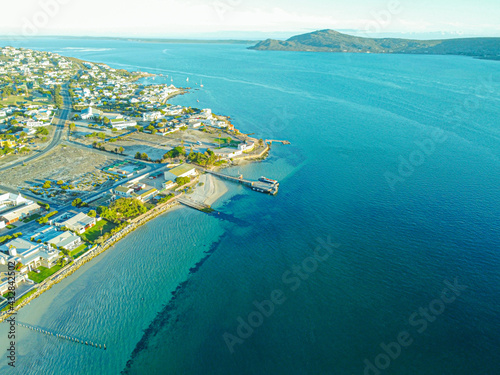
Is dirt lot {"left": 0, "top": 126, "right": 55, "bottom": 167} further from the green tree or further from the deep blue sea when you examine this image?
the deep blue sea

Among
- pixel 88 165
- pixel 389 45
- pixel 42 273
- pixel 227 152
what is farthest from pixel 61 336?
pixel 389 45

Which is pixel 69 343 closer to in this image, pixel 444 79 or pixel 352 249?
pixel 352 249

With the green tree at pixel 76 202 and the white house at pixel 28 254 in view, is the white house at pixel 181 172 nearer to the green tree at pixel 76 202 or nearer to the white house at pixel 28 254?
the green tree at pixel 76 202

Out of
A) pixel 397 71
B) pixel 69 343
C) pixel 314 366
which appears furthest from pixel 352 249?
pixel 397 71

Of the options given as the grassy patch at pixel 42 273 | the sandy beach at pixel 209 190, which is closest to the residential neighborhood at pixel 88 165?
the grassy patch at pixel 42 273

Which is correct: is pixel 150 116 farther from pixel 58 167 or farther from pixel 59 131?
pixel 58 167

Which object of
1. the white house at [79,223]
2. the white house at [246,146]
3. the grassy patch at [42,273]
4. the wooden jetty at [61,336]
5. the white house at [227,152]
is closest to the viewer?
the wooden jetty at [61,336]
